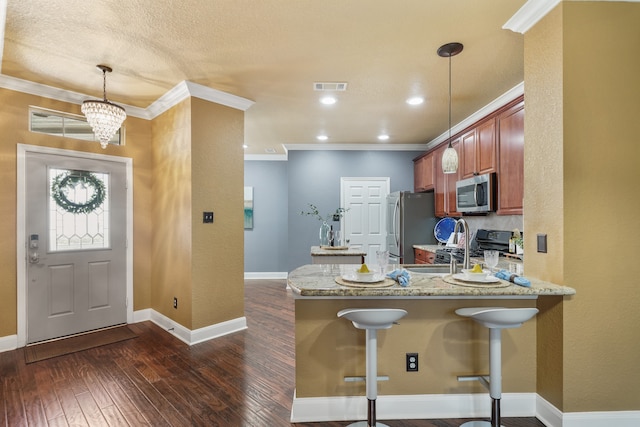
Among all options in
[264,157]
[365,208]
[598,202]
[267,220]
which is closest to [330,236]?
[365,208]

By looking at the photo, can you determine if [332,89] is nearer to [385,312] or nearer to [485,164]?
[485,164]

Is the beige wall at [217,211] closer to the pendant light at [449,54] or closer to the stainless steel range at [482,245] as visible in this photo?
the pendant light at [449,54]

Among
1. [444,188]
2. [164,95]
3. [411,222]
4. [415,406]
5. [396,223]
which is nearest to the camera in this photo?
[415,406]

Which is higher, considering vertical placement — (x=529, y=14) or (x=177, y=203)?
(x=529, y=14)

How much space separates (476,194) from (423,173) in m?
1.75

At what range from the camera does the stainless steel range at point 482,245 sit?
3582 mm

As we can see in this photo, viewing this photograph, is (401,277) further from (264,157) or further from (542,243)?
(264,157)

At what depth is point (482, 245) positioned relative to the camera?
4012 millimetres

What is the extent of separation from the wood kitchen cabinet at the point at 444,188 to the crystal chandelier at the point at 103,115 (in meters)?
4.00

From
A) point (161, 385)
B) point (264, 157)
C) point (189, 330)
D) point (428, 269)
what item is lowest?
point (161, 385)

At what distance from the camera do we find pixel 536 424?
194cm

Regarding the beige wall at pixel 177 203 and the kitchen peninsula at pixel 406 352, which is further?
the beige wall at pixel 177 203

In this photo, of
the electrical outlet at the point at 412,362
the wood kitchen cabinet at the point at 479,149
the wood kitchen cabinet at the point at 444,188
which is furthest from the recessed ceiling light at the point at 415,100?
the electrical outlet at the point at 412,362

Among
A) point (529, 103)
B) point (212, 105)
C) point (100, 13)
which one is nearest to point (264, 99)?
point (212, 105)
